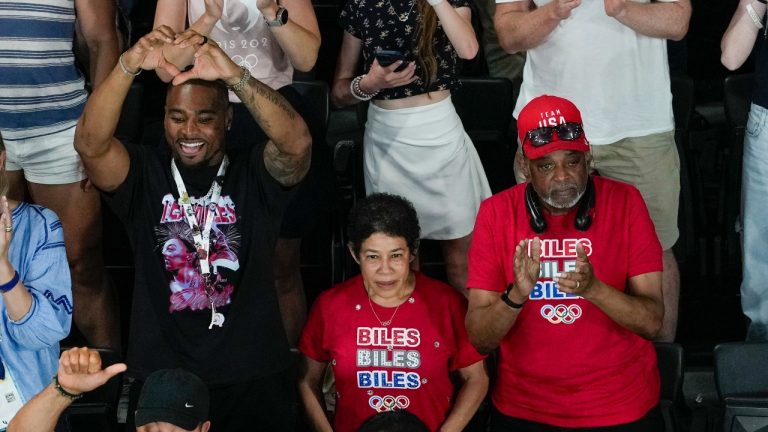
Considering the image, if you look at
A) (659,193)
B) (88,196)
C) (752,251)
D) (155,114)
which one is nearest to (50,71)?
(88,196)

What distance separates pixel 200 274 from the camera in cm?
428

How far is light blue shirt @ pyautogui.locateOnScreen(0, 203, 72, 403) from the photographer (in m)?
3.88

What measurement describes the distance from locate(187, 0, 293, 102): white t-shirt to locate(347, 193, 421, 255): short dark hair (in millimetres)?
635

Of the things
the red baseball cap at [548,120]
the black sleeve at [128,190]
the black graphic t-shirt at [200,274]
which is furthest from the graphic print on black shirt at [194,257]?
the red baseball cap at [548,120]

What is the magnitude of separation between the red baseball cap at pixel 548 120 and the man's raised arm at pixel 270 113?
737 mm

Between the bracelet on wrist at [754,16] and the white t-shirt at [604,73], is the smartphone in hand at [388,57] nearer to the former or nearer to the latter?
the white t-shirt at [604,73]

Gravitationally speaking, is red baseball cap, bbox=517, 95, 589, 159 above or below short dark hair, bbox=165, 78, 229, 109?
below

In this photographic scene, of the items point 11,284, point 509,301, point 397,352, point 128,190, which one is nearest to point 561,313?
point 509,301

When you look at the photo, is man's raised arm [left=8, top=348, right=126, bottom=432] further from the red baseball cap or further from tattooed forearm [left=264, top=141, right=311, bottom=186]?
the red baseball cap

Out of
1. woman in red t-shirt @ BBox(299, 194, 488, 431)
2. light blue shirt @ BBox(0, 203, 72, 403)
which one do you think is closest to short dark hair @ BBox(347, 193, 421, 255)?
woman in red t-shirt @ BBox(299, 194, 488, 431)

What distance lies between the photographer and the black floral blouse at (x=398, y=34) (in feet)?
16.0

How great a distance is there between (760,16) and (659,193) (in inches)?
29.7

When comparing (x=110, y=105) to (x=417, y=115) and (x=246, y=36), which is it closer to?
(x=246, y=36)

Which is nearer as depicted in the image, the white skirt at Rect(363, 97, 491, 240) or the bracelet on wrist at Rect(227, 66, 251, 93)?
the bracelet on wrist at Rect(227, 66, 251, 93)
